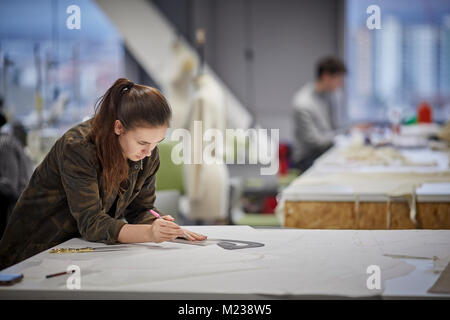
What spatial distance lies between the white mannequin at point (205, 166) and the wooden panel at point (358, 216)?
5.68 feet

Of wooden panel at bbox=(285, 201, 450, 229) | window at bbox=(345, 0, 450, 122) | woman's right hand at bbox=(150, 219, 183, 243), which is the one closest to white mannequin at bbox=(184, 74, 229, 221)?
wooden panel at bbox=(285, 201, 450, 229)

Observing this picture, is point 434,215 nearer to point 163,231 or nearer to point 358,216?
point 358,216

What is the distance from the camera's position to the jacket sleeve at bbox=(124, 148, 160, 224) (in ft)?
6.67

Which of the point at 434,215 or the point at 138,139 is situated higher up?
the point at 138,139

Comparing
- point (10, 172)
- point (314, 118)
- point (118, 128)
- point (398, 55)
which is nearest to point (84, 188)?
point (118, 128)

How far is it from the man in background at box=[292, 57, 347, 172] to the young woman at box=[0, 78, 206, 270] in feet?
10.4

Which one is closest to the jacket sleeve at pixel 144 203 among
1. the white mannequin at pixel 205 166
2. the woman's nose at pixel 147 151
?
the woman's nose at pixel 147 151

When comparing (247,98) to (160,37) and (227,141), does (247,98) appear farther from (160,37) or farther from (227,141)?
(227,141)

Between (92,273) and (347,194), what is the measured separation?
4.40ft

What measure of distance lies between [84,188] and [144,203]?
334mm

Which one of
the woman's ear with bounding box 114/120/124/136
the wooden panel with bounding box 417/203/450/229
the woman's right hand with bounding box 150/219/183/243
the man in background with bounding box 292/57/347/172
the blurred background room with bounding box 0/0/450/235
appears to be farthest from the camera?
the man in background with bounding box 292/57/347/172

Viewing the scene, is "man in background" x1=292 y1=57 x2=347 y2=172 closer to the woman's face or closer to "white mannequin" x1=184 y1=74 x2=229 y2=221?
"white mannequin" x1=184 y1=74 x2=229 y2=221

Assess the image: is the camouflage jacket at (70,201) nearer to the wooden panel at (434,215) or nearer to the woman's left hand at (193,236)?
the woman's left hand at (193,236)

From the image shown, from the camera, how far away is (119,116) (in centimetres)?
180
